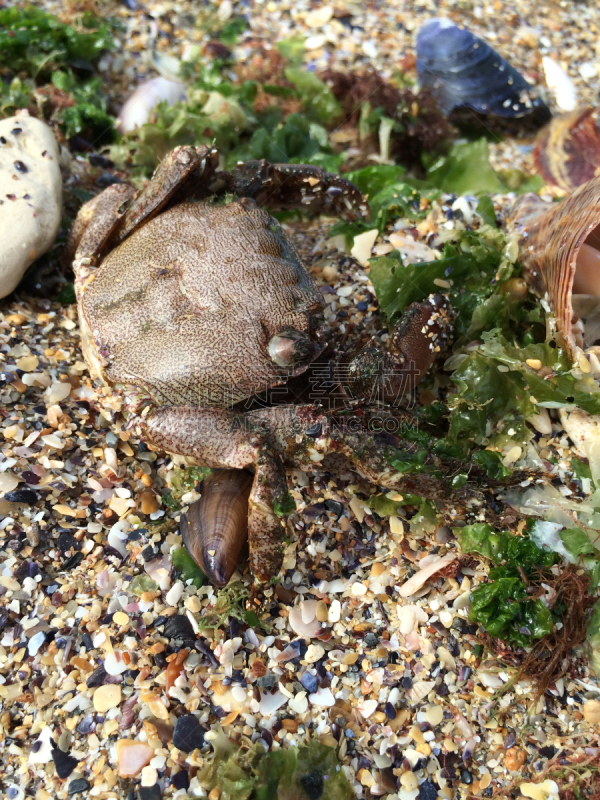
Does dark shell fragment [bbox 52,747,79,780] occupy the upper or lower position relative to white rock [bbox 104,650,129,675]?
lower

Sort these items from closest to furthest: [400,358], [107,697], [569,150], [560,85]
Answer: [107,697]
[400,358]
[569,150]
[560,85]

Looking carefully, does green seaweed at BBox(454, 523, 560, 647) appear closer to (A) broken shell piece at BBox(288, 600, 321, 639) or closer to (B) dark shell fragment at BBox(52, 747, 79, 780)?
(A) broken shell piece at BBox(288, 600, 321, 639)

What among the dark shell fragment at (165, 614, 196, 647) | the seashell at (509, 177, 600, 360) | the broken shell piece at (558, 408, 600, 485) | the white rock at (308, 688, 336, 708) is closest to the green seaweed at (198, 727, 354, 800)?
the white rock at (308, 688, 336, 708)

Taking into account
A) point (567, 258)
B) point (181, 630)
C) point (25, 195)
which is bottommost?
point (181, 630)

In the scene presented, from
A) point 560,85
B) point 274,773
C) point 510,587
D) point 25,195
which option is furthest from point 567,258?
point 560,85

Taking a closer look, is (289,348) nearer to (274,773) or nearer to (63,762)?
(274,773)

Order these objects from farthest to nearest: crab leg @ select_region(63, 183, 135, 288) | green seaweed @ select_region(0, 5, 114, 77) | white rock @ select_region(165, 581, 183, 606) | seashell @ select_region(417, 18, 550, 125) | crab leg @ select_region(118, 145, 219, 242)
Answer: seashell @ select_region(417, 18, 550, 125) → green seaweed @ select_region(0, 5, 114, 77) → crab leg @ select_region(63, 183, 135, 288) → crab leg @ select_region(118, 145, 219, 242) → white rock @ select_region(165, 581, 183, 606)
